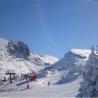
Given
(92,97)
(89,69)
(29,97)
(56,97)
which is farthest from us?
(29,97)

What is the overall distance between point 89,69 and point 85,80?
1608mm

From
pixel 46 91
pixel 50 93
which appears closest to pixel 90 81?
pixel 50 93

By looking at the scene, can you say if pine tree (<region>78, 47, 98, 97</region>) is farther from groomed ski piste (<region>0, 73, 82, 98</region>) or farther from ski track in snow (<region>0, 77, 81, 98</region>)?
ski track in snow (<region>0, 77, 81, 98</region>)

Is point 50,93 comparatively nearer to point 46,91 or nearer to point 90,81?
point 46,91

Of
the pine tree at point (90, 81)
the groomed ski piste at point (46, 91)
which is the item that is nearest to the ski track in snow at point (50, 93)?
the groomed ski piste at point (46, 91)

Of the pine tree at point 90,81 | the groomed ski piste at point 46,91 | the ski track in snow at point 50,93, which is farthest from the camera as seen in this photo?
the groomed ski piste at point 46,91

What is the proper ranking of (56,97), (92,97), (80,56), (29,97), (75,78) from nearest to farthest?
1. (92,97)
2. (56,97)
3. (29,97)
4. (75,78)
5. (80,56)

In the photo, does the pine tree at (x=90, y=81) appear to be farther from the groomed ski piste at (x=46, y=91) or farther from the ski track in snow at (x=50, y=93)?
the ski track in snow at (x=50, y=93)

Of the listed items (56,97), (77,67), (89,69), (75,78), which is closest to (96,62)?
(89,69)

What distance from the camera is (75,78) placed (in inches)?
3381

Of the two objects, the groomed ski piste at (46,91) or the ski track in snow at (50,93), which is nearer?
the ski track in snow at (50,93)

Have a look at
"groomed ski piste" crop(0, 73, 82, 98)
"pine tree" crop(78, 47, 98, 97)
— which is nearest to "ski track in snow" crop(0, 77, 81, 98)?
"groomed ski piste" crop(0, 73, 82, 98)

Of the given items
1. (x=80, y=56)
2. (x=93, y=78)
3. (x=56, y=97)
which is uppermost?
(x=80, y=56)

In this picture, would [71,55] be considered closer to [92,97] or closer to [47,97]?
[47,97]
